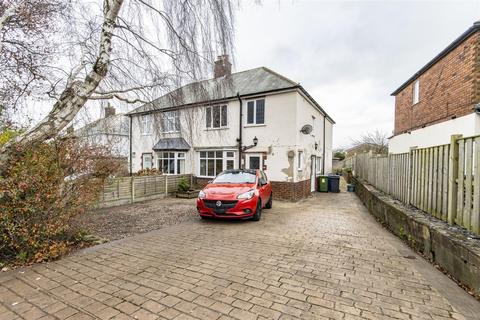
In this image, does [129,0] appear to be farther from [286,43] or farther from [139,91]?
[286,43]

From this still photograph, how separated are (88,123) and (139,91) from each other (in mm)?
1447

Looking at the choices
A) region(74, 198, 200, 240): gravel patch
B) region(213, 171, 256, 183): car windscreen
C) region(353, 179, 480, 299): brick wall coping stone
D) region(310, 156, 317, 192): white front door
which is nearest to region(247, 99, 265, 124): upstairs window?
region(213, 171, 256, 183): car windscreen

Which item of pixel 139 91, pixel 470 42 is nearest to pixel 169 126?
pixel 139 91

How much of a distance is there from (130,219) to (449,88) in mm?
13043

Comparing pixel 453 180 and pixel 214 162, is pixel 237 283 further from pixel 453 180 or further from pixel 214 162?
pixel 214 162

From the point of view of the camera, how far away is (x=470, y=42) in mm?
8156

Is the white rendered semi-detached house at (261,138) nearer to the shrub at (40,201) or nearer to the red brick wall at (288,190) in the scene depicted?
the red brick wall at (288,190)

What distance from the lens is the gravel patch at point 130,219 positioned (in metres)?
6.11

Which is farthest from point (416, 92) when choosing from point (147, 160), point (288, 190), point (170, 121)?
point (147, 160)

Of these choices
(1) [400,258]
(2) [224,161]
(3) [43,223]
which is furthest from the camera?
(2) [224,161]

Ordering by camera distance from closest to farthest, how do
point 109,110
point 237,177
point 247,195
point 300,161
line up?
1. point 109,110
2. point 247,195
3. point 237,177
4. point 300,161

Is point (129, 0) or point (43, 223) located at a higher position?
point (129, 0)

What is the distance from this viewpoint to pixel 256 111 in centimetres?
1267

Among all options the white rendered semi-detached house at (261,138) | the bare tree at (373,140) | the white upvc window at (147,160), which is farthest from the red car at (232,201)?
the bare tree at (373,140)
